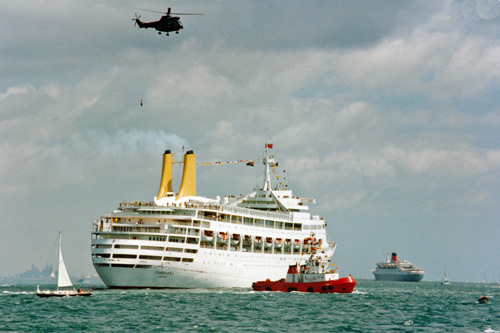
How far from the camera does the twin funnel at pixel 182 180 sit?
10319cm

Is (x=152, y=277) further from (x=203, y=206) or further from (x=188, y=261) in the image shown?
(x=203, y=206)

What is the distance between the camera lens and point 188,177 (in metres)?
104

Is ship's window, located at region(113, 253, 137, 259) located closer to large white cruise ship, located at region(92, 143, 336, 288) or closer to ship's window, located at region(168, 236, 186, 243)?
large white cruise ship, located at region(92, 143, 336, 288)

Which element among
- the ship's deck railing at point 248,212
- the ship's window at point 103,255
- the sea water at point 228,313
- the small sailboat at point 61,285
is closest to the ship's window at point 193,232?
the ship's deck railing at point 248,212

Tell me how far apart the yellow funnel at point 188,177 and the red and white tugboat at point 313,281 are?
1994cm

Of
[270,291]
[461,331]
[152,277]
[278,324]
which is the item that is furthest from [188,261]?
[461,331]

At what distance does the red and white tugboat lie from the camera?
9050cm

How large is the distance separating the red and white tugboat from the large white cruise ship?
3.68 metres

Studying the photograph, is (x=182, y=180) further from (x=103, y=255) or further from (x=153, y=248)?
(x=103, y=255)

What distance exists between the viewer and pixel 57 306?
69.6 meters

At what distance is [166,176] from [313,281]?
95.4 ft

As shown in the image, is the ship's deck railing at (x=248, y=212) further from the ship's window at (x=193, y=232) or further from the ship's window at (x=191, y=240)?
the ship's window at (x=191, y=240)

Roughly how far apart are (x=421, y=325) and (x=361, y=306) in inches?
603

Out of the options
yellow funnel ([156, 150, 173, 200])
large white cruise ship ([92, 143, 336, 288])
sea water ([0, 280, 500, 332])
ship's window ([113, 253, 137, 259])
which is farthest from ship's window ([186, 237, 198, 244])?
yellow funnel ([156, 150, 173, 200])
